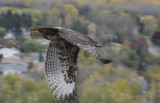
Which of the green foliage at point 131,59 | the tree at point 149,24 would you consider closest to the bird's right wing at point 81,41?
the green foliage at point 131,59

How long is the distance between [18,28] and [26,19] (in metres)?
4.33

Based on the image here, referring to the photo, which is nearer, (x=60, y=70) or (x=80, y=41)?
(x=80, y=41)

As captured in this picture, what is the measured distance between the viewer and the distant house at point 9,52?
868 inches

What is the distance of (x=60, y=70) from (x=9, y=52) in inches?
650

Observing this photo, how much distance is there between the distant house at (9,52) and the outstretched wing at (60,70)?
14.8 metres

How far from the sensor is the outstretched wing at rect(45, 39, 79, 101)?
7105mm

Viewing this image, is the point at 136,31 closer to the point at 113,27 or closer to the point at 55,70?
the point at 113,27

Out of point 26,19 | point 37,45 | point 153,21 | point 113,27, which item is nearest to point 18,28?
point 26,19

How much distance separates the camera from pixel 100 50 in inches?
608

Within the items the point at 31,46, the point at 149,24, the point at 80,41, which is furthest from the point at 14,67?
the point at 149,24

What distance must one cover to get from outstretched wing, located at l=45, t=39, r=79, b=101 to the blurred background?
0.94m

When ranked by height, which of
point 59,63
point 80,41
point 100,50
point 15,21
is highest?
point 80,41

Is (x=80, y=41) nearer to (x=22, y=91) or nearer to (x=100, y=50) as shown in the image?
(x=22, y=91)

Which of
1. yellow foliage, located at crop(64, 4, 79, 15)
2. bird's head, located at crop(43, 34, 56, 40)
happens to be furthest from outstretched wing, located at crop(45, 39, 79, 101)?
yellow foliage, located at crop(64, 4, 79, 15)
